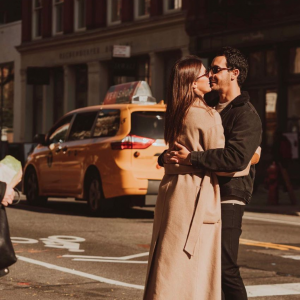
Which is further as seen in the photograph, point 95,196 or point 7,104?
point 7,104

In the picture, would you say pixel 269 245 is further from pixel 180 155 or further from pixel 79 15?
pixel 79 15

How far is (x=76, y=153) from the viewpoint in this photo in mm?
15156

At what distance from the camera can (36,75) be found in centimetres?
3591

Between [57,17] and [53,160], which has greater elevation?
[57,17]

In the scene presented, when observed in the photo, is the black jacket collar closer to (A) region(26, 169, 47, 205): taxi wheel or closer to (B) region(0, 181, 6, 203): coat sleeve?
(B) region(0, 181, 6, 203): coat sleeve

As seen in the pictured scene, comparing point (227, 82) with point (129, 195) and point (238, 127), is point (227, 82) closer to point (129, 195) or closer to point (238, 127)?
point (238, 127)

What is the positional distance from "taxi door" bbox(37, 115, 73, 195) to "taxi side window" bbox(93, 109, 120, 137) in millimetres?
1152

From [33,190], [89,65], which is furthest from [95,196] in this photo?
[89,65]

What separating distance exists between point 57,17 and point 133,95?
22030mm

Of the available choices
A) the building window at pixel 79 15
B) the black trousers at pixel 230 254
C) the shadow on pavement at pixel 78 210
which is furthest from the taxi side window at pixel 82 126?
the building window at pixel 79 15

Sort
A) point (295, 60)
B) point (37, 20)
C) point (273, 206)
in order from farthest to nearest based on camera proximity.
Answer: point (37, 20) < point (295, 60) < point (273, 206)

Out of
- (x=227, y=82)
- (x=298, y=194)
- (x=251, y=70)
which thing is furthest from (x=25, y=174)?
(x=227, y=82)

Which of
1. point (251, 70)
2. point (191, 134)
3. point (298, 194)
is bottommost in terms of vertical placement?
point (298, 194)

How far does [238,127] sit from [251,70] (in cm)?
2087
